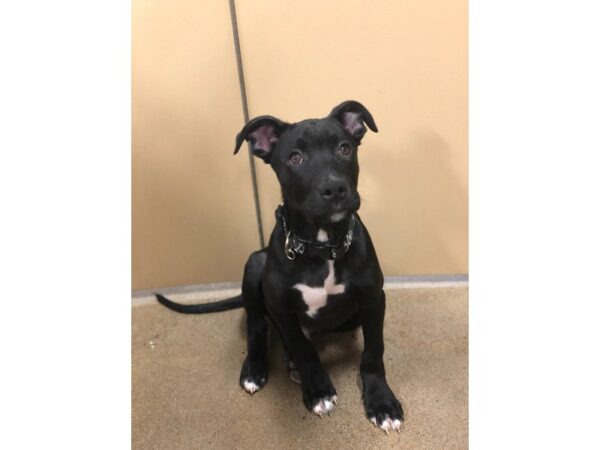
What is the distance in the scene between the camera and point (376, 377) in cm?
224

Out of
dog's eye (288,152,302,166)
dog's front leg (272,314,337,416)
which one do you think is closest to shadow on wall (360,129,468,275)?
dog's eye (288,152,302,166)

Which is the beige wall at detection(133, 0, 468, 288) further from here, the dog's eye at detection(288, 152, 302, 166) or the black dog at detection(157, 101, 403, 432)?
the dog's eye at detection(288, 152, 302, 166)

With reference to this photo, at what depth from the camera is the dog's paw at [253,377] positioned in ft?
7.84

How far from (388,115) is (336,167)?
32.8 inches

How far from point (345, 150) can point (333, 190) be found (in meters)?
0.28

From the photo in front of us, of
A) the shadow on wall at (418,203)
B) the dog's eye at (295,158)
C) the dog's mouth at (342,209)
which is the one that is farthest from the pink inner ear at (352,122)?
the shadow on wall at (418,203)

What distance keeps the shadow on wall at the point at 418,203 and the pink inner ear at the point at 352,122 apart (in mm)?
537

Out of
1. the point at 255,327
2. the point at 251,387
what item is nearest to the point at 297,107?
the point at 255,327

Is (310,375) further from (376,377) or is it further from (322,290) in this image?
(322,290)

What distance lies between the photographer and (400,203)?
2.78m

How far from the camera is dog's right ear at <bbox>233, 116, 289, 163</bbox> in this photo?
1968 millimetres

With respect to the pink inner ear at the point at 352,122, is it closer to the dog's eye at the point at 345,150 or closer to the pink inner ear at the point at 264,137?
the dog's eye at the point at 345,150

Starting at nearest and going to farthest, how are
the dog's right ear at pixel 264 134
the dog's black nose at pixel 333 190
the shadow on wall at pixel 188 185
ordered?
the dog's black nose at pixel 333 190
the dog's right ear at pixel 264 134
the shadow on wall at pixel 188 185

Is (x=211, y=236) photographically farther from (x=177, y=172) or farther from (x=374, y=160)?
(x=374, y=160)
